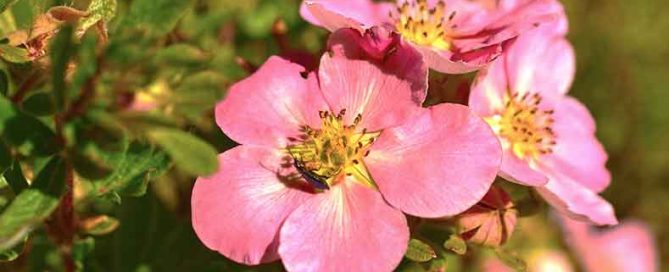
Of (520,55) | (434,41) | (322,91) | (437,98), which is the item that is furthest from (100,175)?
(520,55)

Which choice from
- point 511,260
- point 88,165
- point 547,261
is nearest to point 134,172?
point 88,165

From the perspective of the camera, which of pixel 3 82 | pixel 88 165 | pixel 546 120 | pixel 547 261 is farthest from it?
pixel 547 261

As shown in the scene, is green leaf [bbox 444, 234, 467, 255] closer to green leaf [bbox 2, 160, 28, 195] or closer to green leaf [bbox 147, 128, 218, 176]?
green leaf [bbox 147, 128, 218, 176]

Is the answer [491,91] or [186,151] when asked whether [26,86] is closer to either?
[186,151]

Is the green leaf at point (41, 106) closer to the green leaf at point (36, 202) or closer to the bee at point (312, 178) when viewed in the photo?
the green leaf at point (36, 202)

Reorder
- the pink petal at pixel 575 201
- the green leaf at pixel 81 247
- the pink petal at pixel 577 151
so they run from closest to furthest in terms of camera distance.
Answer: the green leaf at pixel 81 247
the pink petal at pixel 575 201
the pink petal at pixel 577 151

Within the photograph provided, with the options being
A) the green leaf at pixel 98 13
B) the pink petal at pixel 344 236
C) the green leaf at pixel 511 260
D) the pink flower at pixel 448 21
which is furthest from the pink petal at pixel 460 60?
the green leaf at pixel 98 13
